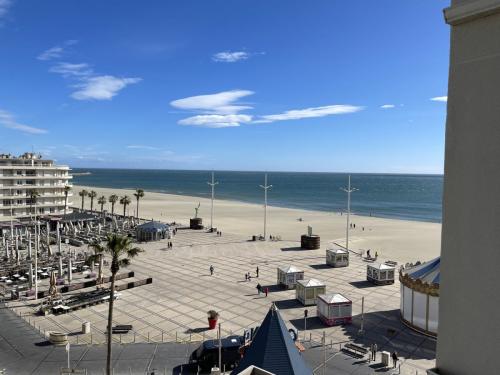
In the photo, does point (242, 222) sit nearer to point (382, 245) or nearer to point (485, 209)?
point (382, 245)

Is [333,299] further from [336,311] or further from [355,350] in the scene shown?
[355,350]

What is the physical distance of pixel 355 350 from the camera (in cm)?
2117

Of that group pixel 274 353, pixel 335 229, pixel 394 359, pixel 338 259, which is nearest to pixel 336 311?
pixel 394 359

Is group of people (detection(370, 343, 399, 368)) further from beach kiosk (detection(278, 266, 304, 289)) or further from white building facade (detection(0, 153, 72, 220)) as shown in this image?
white building facade (detection(0, 153, 72, 220))

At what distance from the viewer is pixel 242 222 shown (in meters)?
78.7

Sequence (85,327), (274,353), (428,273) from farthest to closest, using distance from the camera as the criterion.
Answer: (428,273) → (85,327) → (274,353)

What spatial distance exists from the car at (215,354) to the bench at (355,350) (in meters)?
6.00

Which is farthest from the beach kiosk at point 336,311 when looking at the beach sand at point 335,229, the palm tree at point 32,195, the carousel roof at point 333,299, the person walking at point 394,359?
the palm tree at point 32,195

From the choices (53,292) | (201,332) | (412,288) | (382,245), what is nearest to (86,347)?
(201,332)

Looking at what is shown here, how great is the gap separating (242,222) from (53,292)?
51210 mm

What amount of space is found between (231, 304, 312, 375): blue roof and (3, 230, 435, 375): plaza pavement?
9.34m

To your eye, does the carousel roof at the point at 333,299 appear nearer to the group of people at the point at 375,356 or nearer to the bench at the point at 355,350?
the bench at the point at 355,350

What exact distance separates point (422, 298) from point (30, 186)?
64689 mm

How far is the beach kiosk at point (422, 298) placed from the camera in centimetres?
2392
